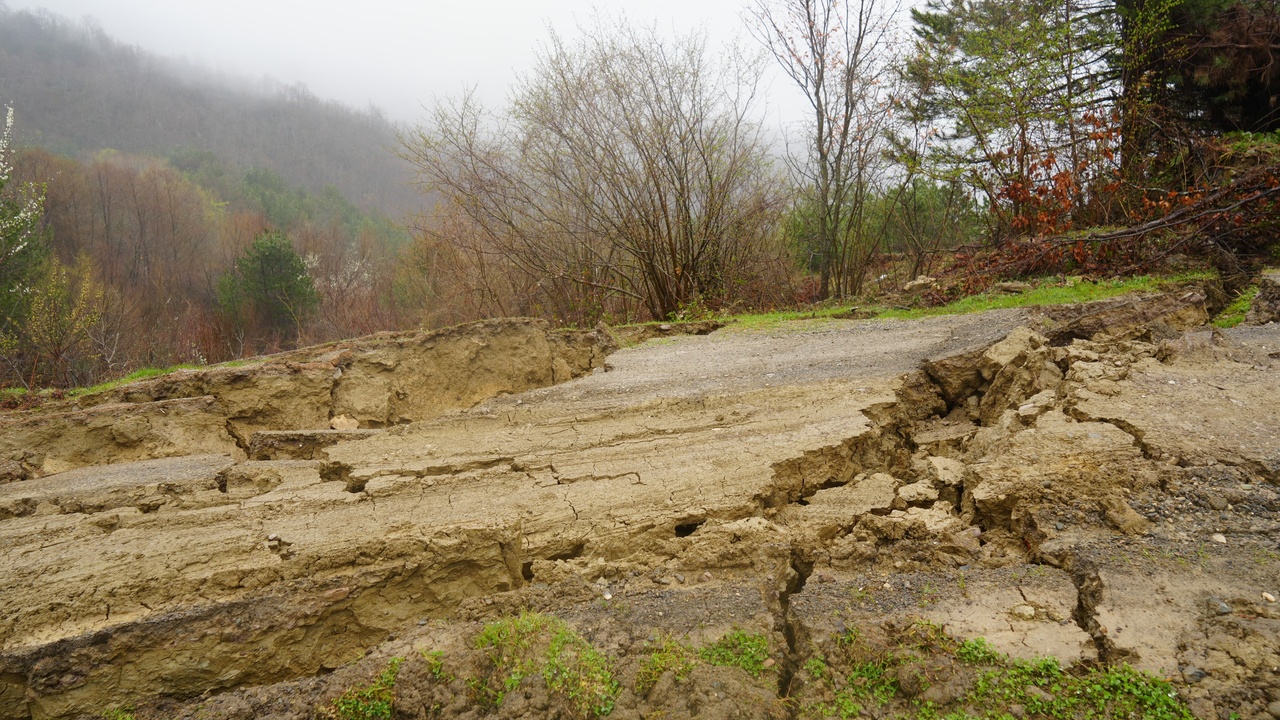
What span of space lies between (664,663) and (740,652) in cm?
35

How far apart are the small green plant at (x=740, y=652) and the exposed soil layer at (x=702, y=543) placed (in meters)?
0.04

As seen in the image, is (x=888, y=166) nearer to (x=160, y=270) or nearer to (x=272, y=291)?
(x=272, y=291)

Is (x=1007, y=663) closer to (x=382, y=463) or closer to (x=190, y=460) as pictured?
(x=382, y=463)

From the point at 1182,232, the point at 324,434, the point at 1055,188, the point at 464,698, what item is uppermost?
the point at 1055,188

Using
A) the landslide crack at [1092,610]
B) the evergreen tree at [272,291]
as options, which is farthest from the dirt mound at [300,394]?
the evergreen tree at [272,291]

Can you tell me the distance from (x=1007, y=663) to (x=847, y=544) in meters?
0.99

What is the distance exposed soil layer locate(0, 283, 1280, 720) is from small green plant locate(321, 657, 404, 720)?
63mm

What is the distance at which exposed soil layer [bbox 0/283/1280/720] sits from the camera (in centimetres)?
291

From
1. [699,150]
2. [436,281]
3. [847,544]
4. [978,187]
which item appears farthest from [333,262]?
[847,544]

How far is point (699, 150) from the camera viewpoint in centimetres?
1108

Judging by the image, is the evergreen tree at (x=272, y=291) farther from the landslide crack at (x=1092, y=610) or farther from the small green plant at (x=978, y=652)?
the landslide crack at (x=1092, y=610)

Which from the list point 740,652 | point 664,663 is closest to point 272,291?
point 664,663

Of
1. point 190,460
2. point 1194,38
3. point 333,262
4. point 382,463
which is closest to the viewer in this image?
point 382,463

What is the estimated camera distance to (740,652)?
306 centimetres
